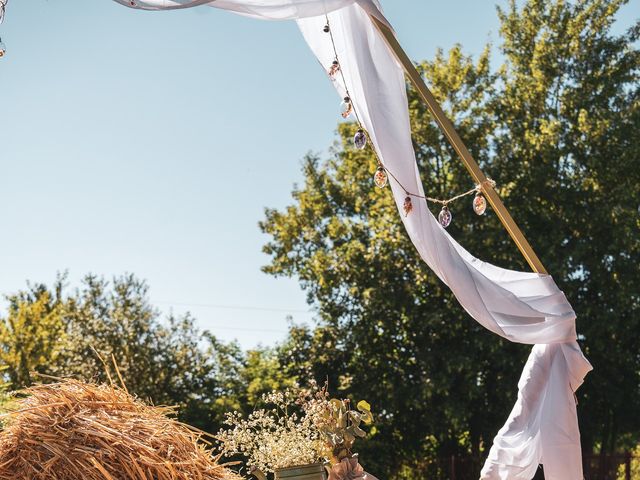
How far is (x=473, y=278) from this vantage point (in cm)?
306

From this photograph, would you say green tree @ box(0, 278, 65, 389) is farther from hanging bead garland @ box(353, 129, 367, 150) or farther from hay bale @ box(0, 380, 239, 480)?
hay bale @ box(0, 380, 239, 480)

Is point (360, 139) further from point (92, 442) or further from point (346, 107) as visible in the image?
point (92, 442)

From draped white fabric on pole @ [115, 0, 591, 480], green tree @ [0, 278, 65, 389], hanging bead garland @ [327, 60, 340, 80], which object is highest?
green tree @ [0, 278, 65, 389]

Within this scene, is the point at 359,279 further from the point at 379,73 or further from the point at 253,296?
the point at 379,73

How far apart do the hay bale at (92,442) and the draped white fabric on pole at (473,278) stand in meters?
1.08

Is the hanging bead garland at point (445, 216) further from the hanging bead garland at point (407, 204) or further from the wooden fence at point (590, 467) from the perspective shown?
the wooden fence at point (590, 467)

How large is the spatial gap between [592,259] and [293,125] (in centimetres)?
538

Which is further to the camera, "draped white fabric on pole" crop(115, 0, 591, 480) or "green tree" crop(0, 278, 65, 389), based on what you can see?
"green tree" crop(0, 278, 65, 389)

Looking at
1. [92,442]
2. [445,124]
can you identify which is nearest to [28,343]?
[445,124]

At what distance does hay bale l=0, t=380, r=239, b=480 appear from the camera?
1847 mm

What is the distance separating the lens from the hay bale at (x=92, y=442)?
6.06 feet

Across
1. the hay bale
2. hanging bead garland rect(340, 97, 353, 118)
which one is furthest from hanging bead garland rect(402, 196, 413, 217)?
the hay bale

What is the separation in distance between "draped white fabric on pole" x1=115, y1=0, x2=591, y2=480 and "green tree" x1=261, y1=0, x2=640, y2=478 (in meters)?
7.03

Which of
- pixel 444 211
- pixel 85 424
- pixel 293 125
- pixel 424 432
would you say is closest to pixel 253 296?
pixel 293 125
